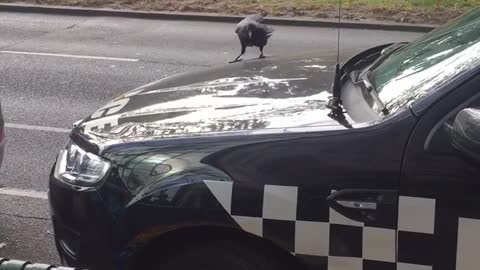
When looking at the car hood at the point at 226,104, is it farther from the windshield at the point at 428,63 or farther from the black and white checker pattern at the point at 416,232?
the black and white checker pattern at the point at 416,232

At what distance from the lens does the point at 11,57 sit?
35.7ft

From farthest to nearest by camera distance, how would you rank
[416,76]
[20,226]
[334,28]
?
1. [334,28]
2. [20,226]
3. [416,76]

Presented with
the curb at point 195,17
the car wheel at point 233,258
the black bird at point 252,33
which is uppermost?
the car wheel at point 233,258

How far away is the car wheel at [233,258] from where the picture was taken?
2.94 meters

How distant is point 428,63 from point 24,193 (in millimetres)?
3380

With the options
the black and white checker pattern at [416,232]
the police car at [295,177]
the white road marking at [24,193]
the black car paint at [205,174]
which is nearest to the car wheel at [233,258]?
the police car at [295,177]

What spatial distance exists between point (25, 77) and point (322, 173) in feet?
24.2

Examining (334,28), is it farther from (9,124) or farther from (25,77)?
(9,124)

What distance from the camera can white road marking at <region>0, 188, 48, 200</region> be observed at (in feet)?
18.1

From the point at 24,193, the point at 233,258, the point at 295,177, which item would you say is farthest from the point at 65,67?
the point at 295,177

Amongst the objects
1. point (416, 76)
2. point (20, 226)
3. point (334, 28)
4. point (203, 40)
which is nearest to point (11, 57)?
point (203, 40)

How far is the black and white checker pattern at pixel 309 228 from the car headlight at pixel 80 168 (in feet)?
1.93

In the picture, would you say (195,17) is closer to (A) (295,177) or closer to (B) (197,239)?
(B) (197,239)

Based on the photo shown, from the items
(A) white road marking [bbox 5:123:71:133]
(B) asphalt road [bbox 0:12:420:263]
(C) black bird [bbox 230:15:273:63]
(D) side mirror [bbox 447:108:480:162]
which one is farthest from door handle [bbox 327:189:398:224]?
(C) black bird [bbox 230:15:273:63]
